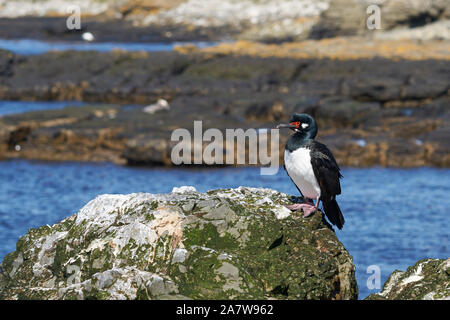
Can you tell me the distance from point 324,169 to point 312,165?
15 cm

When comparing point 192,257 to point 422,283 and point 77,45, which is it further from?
point 77,45

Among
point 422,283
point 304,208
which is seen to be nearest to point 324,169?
point 304,208

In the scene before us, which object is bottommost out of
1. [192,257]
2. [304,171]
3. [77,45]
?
[77,45]

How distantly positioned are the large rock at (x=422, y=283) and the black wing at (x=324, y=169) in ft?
3.97

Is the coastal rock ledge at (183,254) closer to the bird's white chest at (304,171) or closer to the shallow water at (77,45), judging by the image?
the bird's white chest at (304,171)

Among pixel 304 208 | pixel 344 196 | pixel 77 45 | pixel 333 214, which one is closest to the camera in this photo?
pixel 304 208

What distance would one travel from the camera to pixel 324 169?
27.8 ft

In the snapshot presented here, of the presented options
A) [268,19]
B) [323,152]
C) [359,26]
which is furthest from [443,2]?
[323,152]

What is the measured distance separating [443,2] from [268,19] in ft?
107

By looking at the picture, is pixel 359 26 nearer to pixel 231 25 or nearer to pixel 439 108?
pixel 231 25

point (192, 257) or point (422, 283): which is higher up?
point (192, 257)

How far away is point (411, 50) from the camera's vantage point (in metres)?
53.4

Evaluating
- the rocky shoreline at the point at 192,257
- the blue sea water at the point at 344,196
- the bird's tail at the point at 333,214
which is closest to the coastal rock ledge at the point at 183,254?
the rocky shoreline at the point at 192,257

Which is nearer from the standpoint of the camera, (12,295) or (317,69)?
(12,295)
